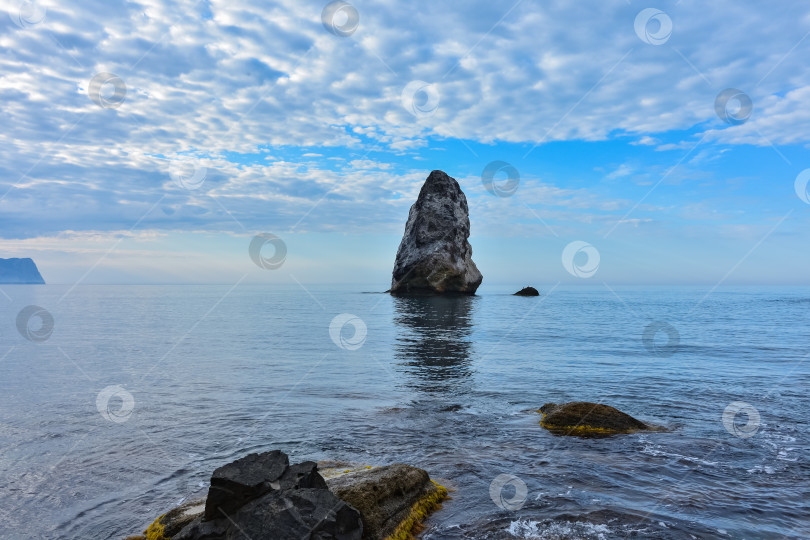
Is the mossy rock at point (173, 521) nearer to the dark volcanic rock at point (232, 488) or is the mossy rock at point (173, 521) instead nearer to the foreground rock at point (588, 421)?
the dark volcanic rock at point (232, 488)

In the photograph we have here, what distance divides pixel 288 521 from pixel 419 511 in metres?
2.57

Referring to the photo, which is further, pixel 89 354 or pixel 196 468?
pixel 89 354

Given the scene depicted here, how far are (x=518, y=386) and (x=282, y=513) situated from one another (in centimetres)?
1346

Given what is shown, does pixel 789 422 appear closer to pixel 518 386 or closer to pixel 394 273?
pixel 518 386

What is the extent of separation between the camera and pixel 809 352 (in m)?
25.0

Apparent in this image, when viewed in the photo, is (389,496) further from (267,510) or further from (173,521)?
(173,521)

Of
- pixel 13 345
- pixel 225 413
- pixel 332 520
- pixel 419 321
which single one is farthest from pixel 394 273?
pixel 332 520

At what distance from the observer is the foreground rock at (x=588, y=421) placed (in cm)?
1159

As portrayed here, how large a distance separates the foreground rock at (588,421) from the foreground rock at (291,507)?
582 centimetres

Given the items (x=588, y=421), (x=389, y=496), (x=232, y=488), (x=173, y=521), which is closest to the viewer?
(x=232, y=488)

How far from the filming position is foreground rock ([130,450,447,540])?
5.55 metres

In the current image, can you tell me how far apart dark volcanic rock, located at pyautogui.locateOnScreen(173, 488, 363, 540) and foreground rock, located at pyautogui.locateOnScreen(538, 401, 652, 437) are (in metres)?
7.43

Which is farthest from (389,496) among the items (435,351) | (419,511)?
(435,351)

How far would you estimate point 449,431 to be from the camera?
11.9 meters
